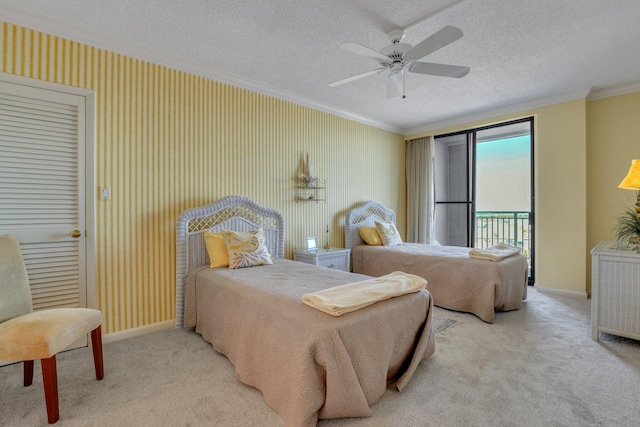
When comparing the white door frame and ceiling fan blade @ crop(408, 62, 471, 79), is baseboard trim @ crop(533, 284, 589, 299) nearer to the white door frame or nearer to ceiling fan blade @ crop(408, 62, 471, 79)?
ceiling fan blade @ crop(408, 62, 471, 79)

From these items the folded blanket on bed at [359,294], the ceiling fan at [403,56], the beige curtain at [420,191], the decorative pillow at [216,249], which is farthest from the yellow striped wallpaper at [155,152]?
the beige curtain at [420,191]

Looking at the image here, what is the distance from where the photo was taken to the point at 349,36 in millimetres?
2523

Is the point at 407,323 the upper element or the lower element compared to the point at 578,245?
lower

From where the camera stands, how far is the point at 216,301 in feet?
7.95

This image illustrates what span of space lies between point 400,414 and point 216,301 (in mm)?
1532

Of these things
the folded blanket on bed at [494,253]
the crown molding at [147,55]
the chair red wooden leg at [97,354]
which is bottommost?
the chair red wooden leg at [97,354]

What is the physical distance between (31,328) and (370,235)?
12.0 ft

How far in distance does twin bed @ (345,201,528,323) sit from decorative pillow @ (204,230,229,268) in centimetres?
209

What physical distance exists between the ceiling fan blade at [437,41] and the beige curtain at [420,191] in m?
3.35

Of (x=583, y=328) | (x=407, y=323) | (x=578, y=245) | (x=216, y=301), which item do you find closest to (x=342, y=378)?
(x=407, y=323)

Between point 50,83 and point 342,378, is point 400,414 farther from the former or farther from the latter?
point 50,83

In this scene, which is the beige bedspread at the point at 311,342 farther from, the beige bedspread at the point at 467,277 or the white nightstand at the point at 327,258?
the beige bedspread at the point at 467,277

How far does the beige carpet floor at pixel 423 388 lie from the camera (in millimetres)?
1639

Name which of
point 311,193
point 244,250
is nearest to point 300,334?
point 244,250
